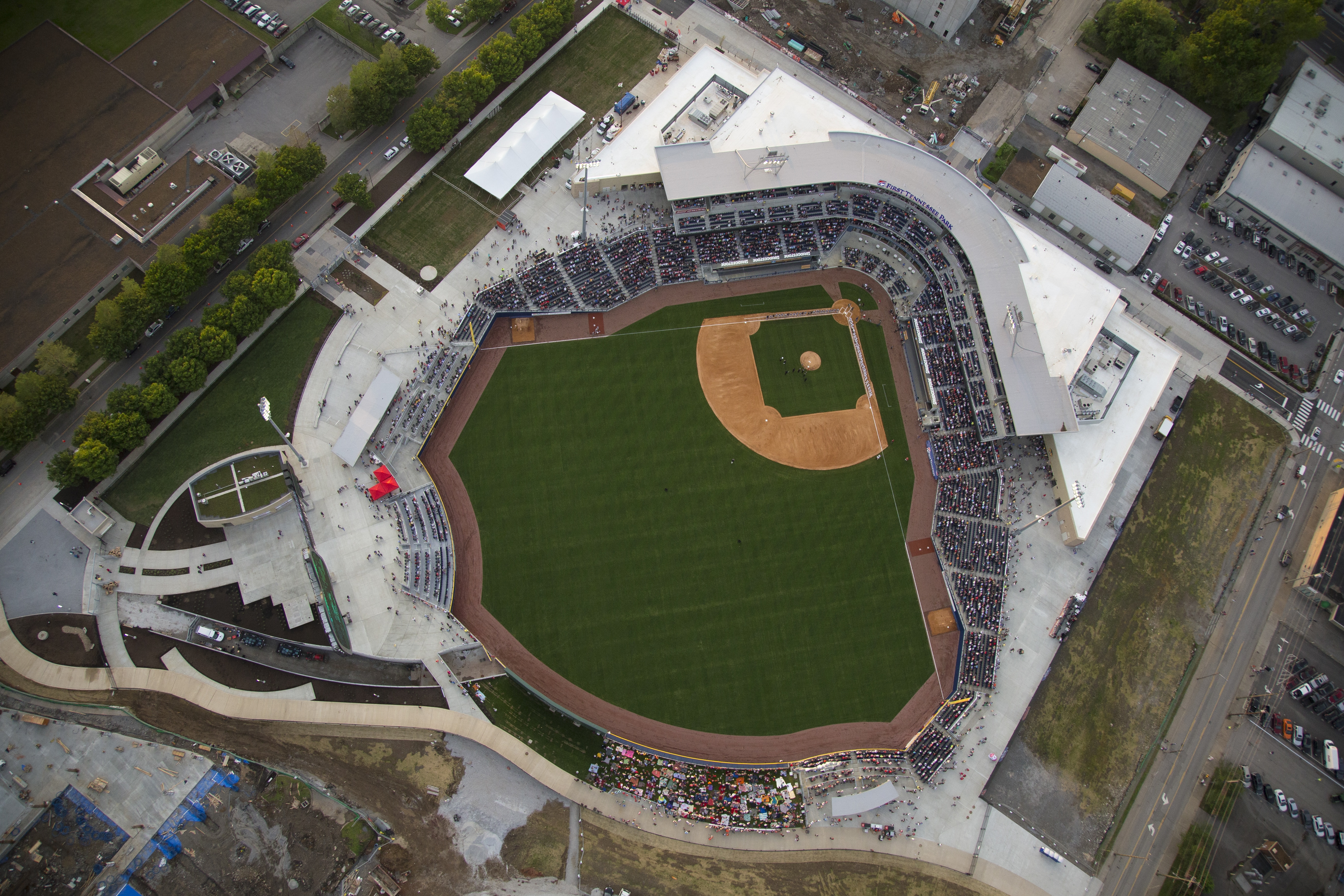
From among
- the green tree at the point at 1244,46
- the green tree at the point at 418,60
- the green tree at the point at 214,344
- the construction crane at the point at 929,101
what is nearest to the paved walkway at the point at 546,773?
the green tree at the point at 214,344

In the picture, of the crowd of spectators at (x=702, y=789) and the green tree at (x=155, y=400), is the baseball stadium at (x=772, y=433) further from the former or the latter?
the green tree at (x=155, y=400)

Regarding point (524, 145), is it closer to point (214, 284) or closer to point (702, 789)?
point (214, 284)

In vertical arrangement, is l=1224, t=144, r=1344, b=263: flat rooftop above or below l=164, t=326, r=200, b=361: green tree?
above

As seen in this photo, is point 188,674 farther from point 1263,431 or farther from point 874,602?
point 1263,431

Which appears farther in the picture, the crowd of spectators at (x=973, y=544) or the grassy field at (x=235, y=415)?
the crowd of spectators at (x=973, y=544)

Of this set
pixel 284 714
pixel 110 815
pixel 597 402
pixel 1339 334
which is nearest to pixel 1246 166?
pixel 1339 334

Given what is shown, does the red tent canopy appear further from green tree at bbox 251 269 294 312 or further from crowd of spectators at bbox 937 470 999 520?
crowd of spectators at bbox 937 470 999 520

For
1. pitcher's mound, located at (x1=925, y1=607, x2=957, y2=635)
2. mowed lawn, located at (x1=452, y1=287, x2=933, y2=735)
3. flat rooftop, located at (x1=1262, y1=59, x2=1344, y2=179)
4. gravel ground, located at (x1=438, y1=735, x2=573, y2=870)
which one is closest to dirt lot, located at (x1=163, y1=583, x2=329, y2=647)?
gravel ground, located at (x1=438, y1=735, x2=573, y2=870)
